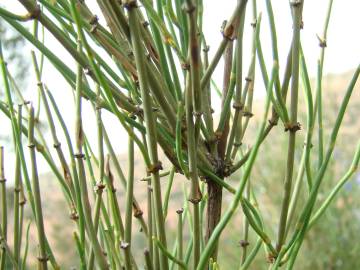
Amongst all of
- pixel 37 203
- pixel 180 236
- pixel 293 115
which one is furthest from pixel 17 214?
pixel 293 115

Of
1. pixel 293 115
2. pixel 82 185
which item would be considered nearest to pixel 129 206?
pixel 82 185

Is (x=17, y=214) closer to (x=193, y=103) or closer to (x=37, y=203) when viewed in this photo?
(x=37, y=203)

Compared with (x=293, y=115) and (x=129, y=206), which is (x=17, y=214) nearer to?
(x=129, y=206)

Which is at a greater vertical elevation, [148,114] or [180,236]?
[148,114]

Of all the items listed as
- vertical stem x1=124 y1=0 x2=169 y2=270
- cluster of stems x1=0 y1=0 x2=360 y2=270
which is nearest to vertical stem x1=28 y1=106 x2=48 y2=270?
cluster of stems x1=0 y1=0 x2=360 y2=270

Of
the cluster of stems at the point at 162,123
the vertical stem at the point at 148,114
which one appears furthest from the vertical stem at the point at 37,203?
the vertical stem at the point at 148,114

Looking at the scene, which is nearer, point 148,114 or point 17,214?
point 148,114

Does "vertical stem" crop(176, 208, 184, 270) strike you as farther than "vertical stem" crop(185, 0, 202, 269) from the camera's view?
Yes

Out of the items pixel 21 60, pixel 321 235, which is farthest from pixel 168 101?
pixel 21 60

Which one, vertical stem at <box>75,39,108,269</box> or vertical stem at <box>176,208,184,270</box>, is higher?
vertical stem at <box>75,39,108,269</box>

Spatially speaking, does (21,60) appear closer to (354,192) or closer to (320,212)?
(354,192)

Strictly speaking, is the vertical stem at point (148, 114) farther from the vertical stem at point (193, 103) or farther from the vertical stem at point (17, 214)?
the vertical stem at point (17, 214)

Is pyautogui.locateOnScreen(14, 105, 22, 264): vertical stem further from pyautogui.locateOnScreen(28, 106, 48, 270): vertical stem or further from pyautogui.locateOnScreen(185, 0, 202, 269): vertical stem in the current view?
pyautogui.locateOnScreen(185, 0, 202, 269): vertical stem
